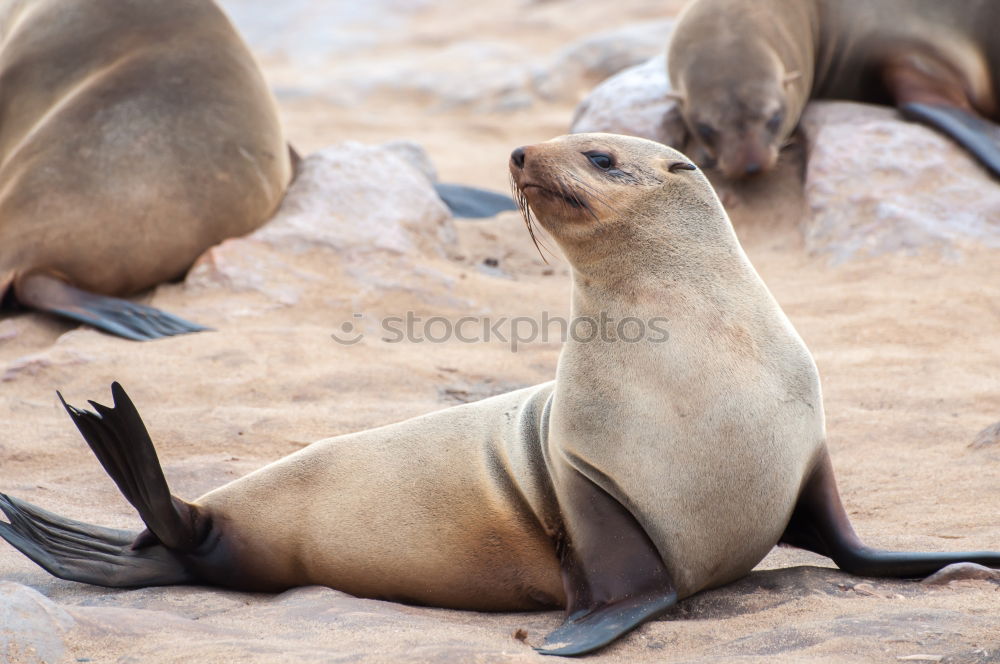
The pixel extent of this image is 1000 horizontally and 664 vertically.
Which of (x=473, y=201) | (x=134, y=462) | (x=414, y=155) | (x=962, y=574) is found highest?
(x=134, y=462)

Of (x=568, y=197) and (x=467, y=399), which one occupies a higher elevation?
(x=568, y=197)

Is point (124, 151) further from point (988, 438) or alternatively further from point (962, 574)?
point (962, 574)

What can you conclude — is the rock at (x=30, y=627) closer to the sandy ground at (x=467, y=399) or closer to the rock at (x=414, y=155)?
the sandy ground at (x=467, y=399)

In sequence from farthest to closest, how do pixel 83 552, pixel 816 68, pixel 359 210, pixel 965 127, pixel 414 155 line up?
pixel 414 155, pixel 816 68, pixel 965 127, pixel 359 210, pixel 83 552

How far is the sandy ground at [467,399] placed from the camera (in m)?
2.41

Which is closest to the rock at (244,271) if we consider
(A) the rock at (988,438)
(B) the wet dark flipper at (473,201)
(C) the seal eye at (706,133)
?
(B) the wet dark flipper at (473,201)

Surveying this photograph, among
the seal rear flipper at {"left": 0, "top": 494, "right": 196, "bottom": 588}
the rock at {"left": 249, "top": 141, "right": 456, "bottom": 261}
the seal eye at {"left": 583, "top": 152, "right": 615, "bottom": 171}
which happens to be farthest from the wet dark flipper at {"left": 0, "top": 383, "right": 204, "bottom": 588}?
the rock at {"left": 249, "top": 141, "right": 456, "bottom": 261}

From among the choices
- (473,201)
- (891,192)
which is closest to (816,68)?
(891,192)

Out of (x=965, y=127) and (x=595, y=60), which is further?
(x=595, y=60)

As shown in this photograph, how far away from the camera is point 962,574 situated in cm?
268

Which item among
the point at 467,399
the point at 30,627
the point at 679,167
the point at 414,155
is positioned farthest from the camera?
the point at 414,155

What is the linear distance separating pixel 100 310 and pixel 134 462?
268 cm

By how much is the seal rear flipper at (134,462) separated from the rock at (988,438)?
7.40 ft

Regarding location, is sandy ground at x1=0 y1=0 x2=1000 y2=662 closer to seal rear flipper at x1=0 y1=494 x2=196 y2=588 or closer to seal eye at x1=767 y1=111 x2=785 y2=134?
seal rear flipper at x1=0 y1=494 x2=196 y2=588
